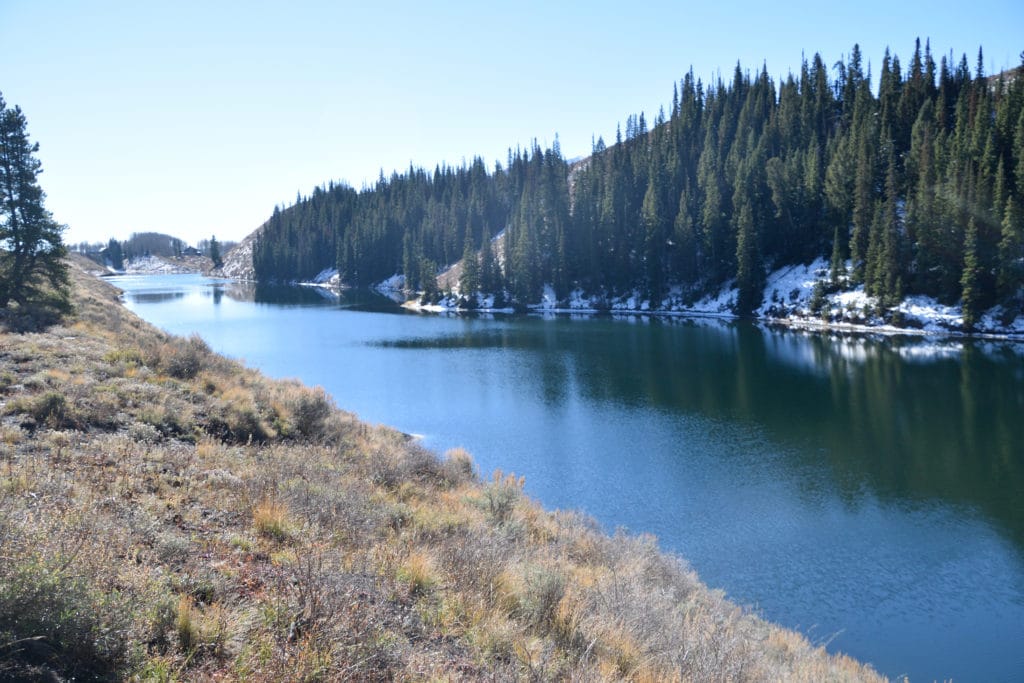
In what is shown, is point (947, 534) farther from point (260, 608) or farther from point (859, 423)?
point (260, 608)

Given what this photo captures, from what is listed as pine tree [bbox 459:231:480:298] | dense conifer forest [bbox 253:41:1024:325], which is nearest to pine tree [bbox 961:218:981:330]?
dense conifer forest [bbox 253:41:1024:325]

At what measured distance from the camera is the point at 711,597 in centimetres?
1138

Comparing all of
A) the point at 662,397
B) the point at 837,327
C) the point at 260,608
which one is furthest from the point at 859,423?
the point at 837,327

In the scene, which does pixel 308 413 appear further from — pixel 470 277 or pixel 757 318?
pixel 470 277

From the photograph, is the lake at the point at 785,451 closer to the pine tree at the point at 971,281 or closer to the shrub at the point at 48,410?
the pine tree at the point at 971,281

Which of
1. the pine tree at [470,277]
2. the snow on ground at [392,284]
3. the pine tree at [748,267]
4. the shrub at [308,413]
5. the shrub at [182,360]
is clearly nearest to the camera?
the shrub at [308,413]

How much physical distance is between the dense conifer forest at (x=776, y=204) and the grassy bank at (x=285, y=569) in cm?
5966

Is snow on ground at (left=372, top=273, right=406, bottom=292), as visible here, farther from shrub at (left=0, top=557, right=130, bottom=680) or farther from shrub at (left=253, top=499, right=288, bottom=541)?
shrub at (left=0, top=557, right=130, bottom=680)

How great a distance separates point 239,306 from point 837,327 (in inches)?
3197

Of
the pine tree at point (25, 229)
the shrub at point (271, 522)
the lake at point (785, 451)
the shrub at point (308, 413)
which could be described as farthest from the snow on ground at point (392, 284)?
the shrub at point (271, 522)

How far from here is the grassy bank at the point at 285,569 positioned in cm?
412

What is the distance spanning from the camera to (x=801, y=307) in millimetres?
68312

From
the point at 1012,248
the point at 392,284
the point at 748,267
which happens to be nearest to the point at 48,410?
the point at 1012,248

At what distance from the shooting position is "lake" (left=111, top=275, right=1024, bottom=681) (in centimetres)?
1426
